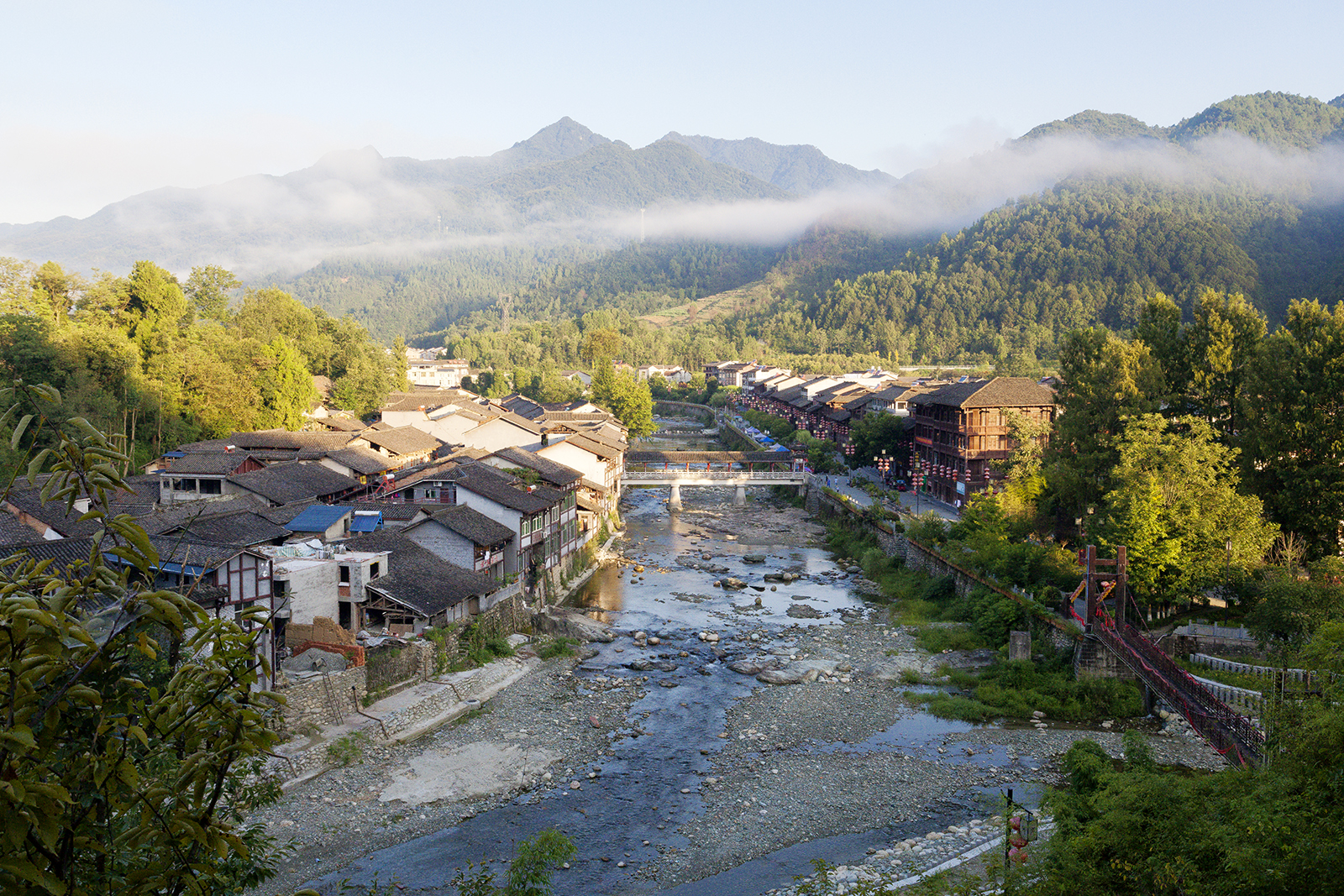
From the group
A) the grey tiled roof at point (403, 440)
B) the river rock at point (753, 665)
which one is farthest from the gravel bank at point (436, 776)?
the grey tiled roof at point (403, 440)

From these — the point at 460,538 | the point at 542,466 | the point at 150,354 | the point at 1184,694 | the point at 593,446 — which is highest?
the point at 150,354

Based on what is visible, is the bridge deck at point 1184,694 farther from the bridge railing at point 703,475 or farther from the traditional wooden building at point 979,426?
the bridge railing at point 703,475

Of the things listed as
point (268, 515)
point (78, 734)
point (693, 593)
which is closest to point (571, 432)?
point (693, 593)

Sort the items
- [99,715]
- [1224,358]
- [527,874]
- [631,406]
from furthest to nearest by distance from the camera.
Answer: [631,406] → [1224,358] → [527,874] → [99,715]

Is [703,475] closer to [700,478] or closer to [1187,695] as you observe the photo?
[700,478]

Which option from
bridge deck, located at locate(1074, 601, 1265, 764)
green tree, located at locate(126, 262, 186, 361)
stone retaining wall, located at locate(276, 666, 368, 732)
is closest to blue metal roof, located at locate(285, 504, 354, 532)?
stone retaining wall, located at locate(276, 666, 368, 732)

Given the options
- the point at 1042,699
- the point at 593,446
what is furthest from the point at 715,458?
the point at 1042,699

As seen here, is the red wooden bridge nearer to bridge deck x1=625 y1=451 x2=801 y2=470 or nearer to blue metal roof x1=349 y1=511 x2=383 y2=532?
blue metal roof x1=349 y1=511 x2=383 y2=532

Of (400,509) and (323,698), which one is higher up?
(400,509)
